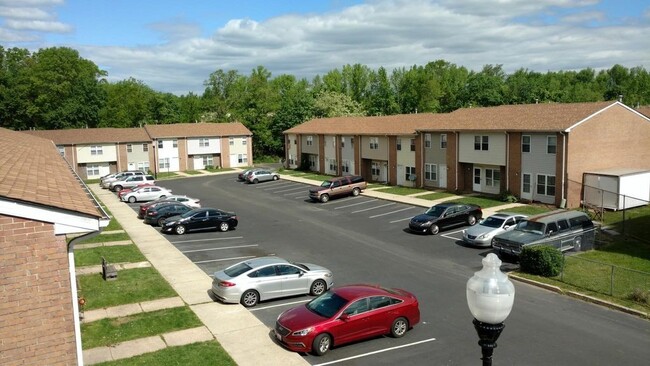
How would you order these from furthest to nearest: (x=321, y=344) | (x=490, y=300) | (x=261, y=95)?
(x=261, y=95) → (x=321, y=344) → (x=490, y=300)

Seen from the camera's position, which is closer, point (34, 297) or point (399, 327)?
point (34, 297)

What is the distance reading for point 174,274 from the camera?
72.9 ft

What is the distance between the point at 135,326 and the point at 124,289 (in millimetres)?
4212

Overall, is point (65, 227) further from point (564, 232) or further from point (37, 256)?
point (564, 232)

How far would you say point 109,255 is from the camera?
84.0 feet

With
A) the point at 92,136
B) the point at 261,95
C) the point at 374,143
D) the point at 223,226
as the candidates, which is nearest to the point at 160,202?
the point at 223,226

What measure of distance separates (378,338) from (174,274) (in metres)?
10.3

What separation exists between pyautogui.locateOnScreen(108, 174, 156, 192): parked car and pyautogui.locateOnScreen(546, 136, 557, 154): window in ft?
115

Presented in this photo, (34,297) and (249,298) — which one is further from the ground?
(34,297)

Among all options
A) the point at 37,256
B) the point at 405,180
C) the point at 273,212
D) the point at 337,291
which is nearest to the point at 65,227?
the point at 37,256

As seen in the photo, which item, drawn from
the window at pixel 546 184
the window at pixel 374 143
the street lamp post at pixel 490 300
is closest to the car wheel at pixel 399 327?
the street lamp post at pixel 490 300

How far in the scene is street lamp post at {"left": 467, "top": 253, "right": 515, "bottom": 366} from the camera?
564 centimetres

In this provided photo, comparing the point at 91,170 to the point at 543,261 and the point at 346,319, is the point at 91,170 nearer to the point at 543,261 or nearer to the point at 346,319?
the point at 543,261

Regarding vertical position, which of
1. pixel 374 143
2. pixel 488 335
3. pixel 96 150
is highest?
pixel 374 143
